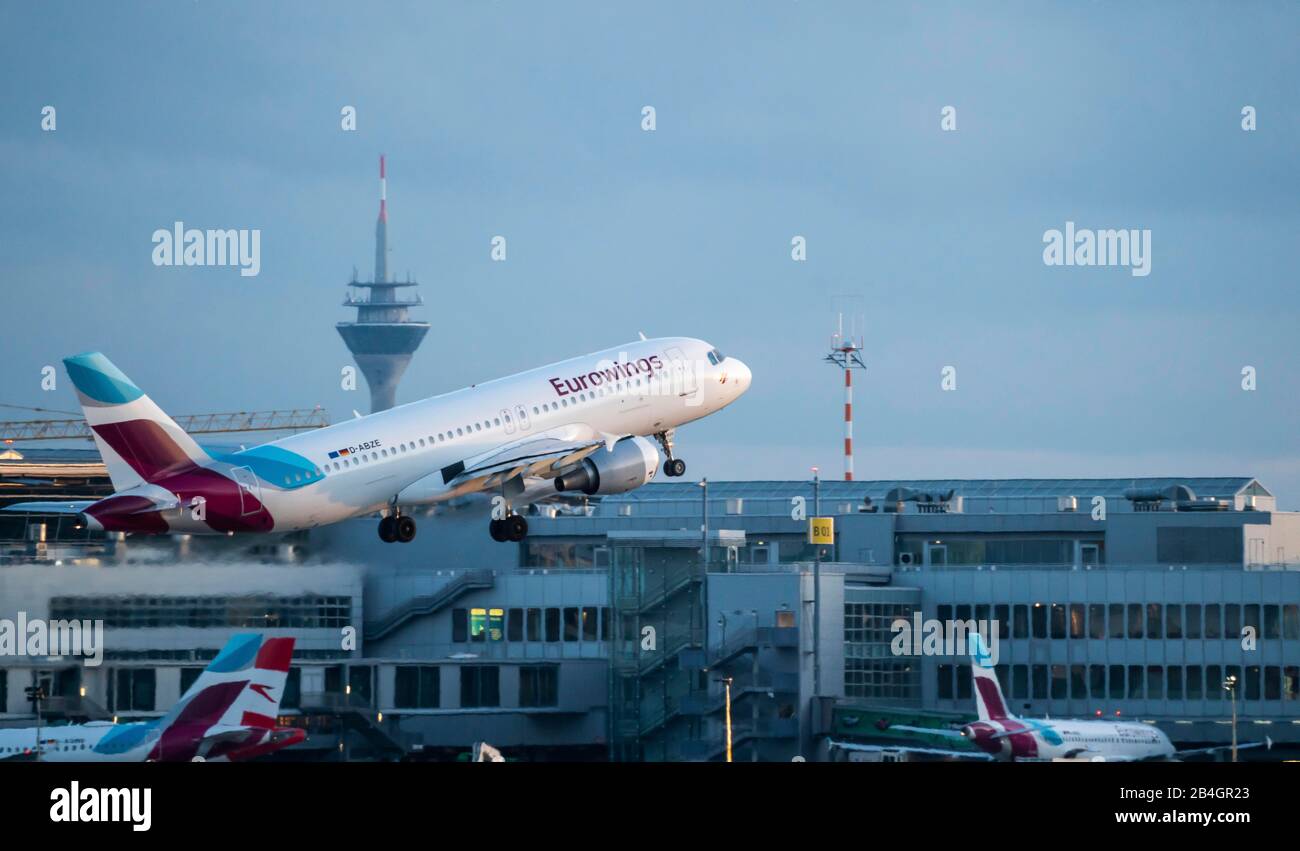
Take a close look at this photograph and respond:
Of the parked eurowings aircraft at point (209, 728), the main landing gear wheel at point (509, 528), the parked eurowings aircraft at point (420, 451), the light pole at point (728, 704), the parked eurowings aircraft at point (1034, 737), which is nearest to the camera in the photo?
the parked eurowings aircraft at point (420, 451)

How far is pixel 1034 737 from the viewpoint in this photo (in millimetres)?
78125

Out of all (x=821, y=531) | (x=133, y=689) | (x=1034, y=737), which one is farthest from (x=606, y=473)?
(x=821, y=531)

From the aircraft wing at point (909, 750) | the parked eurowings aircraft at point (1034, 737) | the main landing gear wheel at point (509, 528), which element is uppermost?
the main landing gear wheel at point (509, 528)

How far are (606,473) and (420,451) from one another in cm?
876

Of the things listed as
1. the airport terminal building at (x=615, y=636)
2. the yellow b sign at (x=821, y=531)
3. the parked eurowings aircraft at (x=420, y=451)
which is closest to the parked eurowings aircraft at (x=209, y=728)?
the airport terminal building at (x=615, y=636)

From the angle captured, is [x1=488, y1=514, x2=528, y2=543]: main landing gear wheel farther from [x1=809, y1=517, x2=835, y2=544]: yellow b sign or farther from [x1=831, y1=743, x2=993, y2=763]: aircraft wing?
[x1=809, y1=517, x2=835, y2=544]: yellow b sign

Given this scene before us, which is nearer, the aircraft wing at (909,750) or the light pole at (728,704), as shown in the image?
the light pole at (728,704)

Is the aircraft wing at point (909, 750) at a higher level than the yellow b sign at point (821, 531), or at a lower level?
lower

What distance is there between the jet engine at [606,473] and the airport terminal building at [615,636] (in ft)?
14.7

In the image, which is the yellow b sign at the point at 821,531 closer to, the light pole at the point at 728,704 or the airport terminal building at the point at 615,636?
the airport terminal building at the point at 615,636

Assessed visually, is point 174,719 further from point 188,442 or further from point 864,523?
point 864,523

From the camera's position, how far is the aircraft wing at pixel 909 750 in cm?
8000

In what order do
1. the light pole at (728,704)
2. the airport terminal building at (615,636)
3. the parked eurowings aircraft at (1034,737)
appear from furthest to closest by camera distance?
the parked eurowings aircraft at (1034,737) → the light pole at (728,704) → the airport terminal building at (615,636)

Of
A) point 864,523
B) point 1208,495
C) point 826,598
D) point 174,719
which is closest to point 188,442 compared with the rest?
point 174,719
